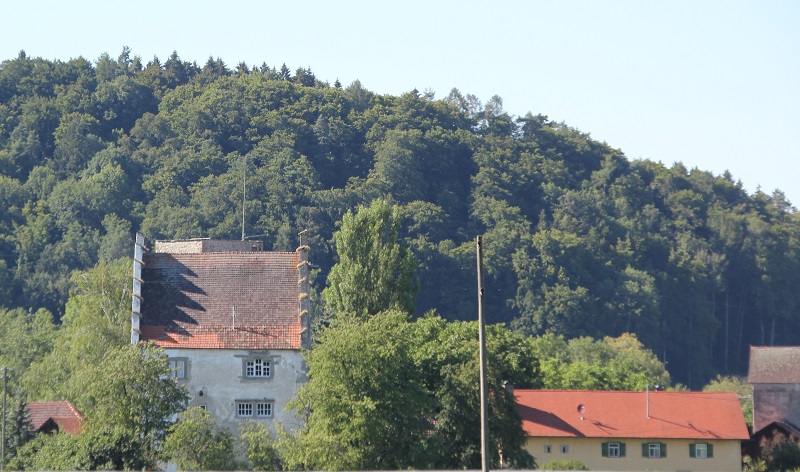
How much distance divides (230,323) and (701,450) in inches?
936

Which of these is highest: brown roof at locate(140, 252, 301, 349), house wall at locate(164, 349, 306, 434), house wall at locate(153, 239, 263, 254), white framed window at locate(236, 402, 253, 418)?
house wall at locate(153, 239, 263, 254)

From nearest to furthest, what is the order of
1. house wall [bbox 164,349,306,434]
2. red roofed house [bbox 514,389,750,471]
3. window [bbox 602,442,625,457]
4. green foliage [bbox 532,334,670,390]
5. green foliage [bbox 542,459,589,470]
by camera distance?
house wall [bbox 164,349,306,434]
green foliage [bbox 542,459,589,470]
red roofed house [bbox 514,389,750,471]
window [bbox 602,442,625,457]
green foliage [bbox 532,334,670,390]

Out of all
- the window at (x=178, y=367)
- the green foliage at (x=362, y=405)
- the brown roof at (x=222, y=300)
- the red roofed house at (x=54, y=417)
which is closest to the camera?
the green foliage at (x=362, y=405)

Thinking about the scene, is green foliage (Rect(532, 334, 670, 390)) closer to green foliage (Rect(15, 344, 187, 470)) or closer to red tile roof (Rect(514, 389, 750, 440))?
red tile roof (Rect(514, 389, 750, 440))

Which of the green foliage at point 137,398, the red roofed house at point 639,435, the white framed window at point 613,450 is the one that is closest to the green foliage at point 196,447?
the green foliage at point 137,398

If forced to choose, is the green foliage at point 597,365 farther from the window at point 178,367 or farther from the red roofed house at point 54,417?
the window at point 178,367

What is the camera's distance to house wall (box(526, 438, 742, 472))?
72312 mm

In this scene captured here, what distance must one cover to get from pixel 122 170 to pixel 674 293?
243ft

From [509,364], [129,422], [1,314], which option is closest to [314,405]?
[129,422]

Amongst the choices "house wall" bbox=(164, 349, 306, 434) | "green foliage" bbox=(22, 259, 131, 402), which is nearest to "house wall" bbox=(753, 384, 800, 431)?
"house wall" bbox=(164, 349, 306, 434)

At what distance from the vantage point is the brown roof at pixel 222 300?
216ft

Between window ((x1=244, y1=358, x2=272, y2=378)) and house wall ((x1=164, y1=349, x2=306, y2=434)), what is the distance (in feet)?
0.58

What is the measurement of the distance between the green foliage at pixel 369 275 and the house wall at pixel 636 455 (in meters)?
10.3

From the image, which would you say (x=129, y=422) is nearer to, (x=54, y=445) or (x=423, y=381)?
(x=54, y=445)
